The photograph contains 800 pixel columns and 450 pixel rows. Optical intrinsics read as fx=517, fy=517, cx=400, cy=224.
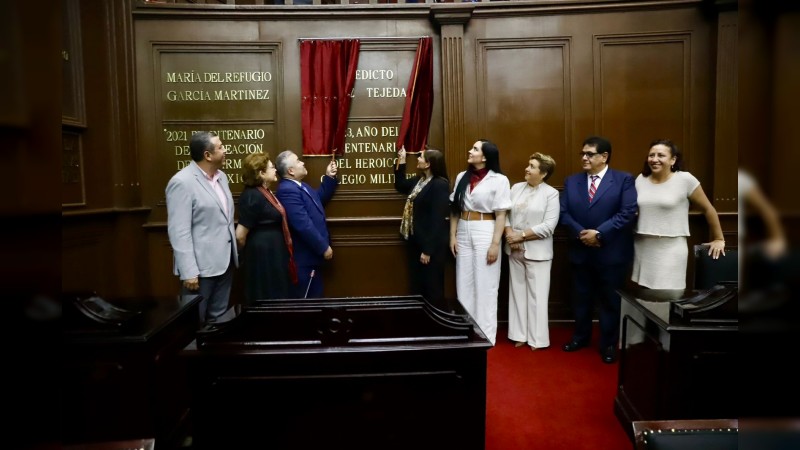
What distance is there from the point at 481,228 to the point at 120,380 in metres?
2.58

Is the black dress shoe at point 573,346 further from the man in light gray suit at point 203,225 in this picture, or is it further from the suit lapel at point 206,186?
the suit lapel at point 206,186

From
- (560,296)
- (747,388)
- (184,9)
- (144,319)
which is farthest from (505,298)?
(747,388)

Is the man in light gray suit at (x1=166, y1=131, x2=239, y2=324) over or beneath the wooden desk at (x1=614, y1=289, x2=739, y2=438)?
over

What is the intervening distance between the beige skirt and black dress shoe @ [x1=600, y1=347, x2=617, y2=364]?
54 cm

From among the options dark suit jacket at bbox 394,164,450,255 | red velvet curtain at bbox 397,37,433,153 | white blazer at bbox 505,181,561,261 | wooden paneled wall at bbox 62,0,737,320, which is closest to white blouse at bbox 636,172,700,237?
white blazer at bbox 505,181,561,261

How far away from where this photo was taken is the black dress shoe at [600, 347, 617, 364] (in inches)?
144

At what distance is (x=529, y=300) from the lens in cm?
392

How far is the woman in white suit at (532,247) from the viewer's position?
383cm

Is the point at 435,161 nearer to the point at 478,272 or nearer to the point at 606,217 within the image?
the point at 478,272

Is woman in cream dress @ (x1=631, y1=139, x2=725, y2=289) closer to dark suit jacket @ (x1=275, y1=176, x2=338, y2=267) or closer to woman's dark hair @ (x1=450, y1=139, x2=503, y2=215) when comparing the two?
woman's dark hair @ (x1=450, y1=139, x2=503, y2=215)

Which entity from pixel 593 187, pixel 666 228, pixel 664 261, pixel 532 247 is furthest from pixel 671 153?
pixel 532 247

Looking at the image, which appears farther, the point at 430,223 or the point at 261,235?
the point at 430,223

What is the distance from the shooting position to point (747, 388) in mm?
280

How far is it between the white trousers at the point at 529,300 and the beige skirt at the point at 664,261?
2.24ft
